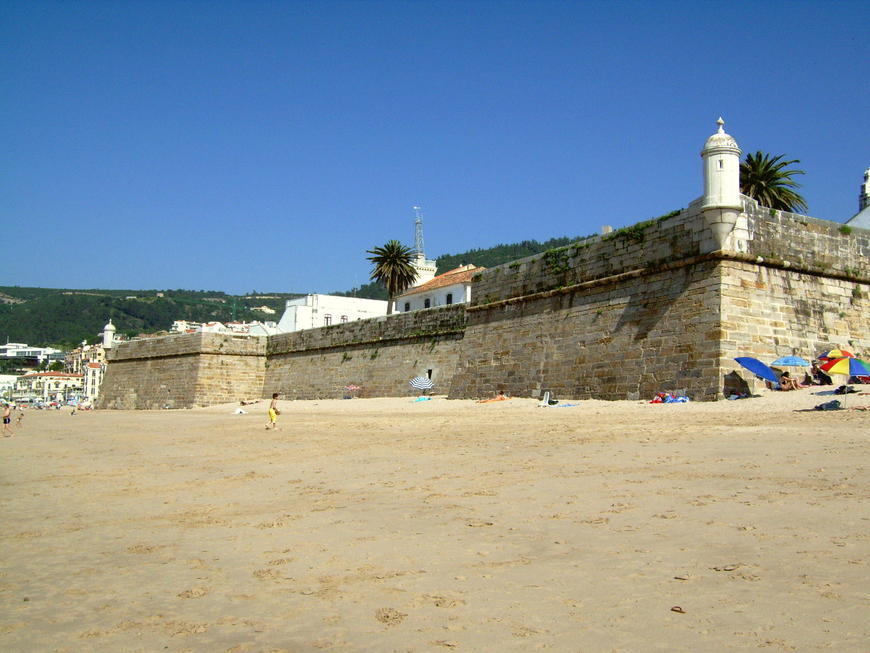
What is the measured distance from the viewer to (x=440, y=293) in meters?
49.0

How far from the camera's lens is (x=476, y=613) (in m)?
3.56

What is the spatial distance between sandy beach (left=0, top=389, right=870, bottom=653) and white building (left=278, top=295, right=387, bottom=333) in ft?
149

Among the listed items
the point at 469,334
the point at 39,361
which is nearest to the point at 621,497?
the point at 469,334

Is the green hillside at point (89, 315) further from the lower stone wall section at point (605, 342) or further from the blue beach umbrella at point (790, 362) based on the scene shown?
the blue beach umbrella at point (790, 362)

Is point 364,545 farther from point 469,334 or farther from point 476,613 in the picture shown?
point 469,334

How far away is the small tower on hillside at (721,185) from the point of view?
14.4 metres

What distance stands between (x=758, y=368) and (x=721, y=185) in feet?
11.5

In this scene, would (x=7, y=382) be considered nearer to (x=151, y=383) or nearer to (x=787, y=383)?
(x=151, y=383)

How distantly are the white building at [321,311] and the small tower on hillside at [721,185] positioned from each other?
41.7 meters

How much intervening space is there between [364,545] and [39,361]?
172 metres

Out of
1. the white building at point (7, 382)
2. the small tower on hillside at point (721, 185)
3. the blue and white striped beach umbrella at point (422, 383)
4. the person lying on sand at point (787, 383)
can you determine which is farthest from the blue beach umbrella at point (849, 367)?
the white building at point (7, 382)

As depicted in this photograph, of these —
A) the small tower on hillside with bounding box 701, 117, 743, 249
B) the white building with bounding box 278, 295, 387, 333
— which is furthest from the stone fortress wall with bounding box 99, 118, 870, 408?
the white building with bounding box 278, 295, 387, 333

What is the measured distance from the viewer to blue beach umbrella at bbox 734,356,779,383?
13672 mm

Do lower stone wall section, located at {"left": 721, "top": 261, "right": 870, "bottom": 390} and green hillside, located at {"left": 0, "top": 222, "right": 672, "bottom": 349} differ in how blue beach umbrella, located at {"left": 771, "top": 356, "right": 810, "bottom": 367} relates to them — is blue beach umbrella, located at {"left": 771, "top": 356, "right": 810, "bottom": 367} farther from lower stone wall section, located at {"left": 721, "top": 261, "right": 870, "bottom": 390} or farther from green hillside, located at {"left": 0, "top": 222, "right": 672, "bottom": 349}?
green hillside, located at {"left": 0, "top": 222, "right": 672, "bottom": 349}
